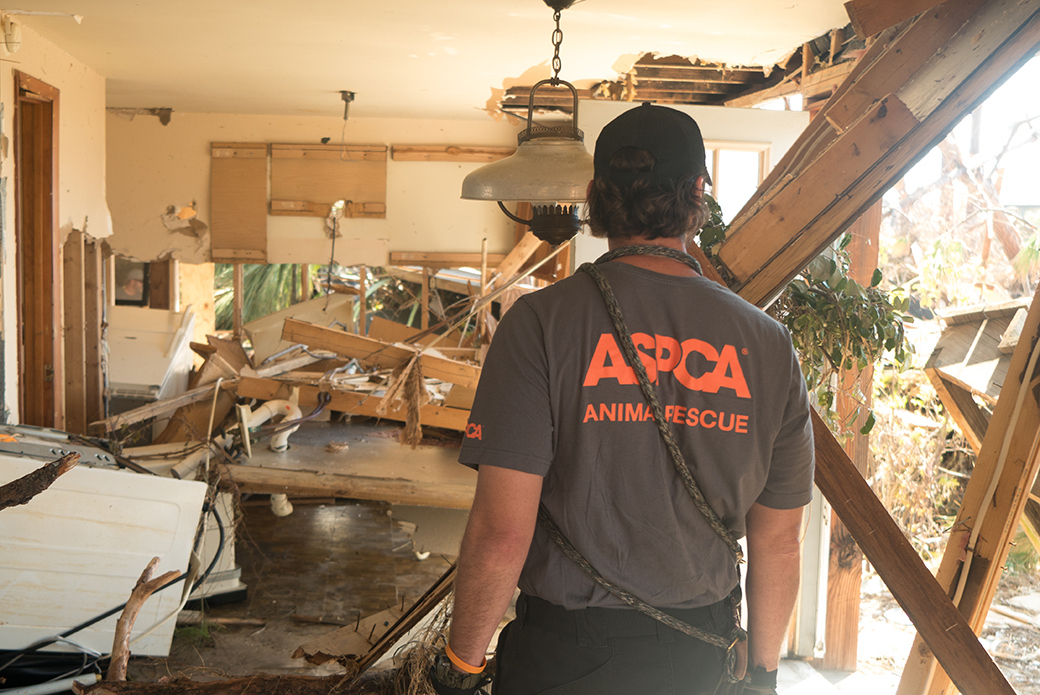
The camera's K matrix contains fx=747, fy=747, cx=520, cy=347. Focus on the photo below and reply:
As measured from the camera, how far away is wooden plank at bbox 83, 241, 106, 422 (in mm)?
4730

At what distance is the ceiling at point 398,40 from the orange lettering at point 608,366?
2.36 meters

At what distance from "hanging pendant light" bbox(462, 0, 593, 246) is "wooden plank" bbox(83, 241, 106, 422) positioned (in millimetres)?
3748

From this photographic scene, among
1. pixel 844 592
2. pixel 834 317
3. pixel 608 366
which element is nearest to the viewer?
pixel 608 366

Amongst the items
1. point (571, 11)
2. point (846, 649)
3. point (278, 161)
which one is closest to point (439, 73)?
point (571, 11)

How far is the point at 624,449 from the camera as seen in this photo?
3.91 feet

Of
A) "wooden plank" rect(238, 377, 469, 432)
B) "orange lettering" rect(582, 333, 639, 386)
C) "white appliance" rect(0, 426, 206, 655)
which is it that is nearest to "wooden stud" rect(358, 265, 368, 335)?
"wooden plank" rect(238, 377, 469, 432)

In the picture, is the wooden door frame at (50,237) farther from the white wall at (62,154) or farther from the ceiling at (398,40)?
the ceiling at (398,40)

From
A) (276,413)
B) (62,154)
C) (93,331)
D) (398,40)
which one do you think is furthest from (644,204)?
(93,331)

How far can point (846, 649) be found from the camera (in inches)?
138

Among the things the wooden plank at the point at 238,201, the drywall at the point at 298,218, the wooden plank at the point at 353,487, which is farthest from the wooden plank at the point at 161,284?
the wooden plank at the point at 353,487

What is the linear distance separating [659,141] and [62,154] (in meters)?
4.20

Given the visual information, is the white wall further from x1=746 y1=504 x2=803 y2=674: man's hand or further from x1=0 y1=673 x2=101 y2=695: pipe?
x1=746 y1=504 x2=803 y2=674: man's hand

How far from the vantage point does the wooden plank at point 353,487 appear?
163 inches

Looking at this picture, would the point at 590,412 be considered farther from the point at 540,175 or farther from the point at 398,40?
the point at 398,40
